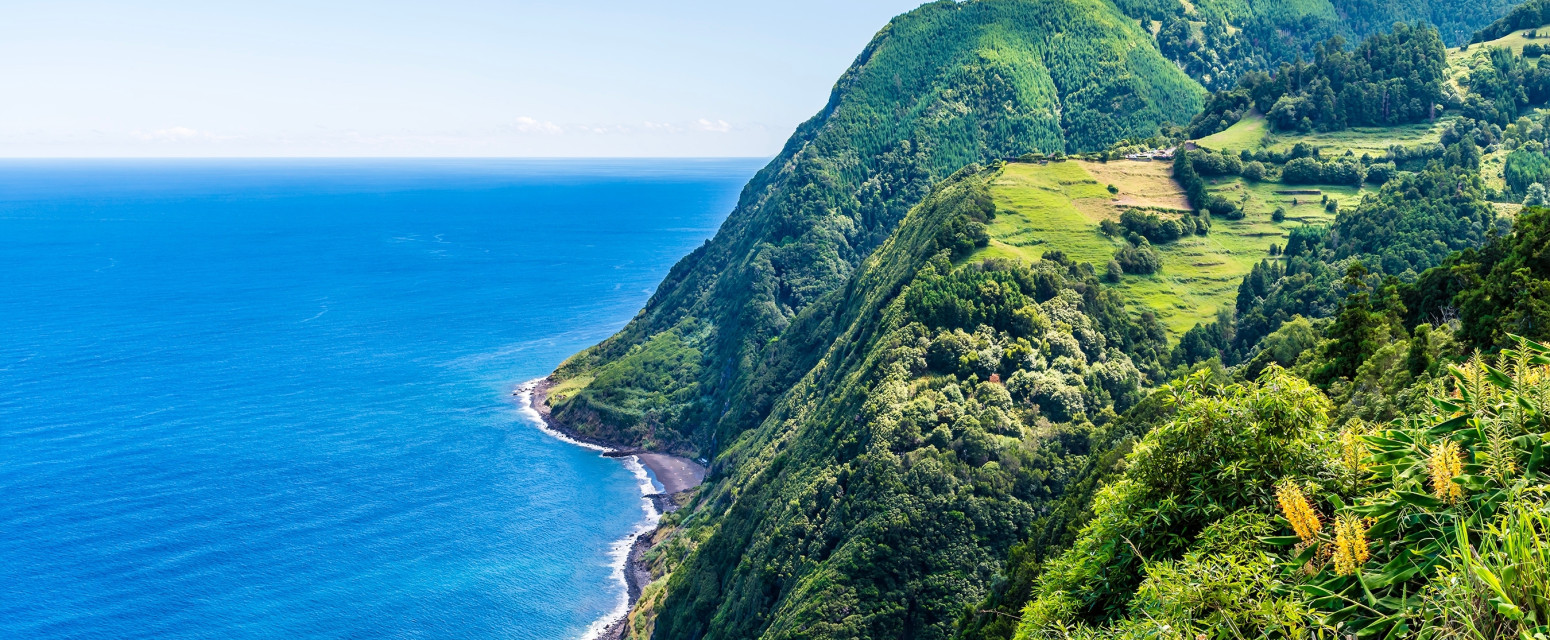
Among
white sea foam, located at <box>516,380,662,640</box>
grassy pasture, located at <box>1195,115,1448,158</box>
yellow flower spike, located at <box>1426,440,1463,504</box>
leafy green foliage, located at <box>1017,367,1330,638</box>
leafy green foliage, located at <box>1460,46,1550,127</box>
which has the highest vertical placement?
leafy green foliage, located at <box>1460,46,1550,127</box>

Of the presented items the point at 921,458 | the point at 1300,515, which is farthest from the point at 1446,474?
the point at 921,458

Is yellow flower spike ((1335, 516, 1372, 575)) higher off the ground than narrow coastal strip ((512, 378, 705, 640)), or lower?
higher

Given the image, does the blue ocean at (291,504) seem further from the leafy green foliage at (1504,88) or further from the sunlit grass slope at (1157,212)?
the leafy green foliage at (1504,88)

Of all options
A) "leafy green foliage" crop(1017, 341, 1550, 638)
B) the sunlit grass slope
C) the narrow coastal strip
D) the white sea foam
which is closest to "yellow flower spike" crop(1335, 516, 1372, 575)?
"leafy green foliage" crop(1017, 341, 1550, 638)

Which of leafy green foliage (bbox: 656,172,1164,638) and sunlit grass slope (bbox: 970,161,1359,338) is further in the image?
sunlit grass slope (bbox: 970,161,1359,338)

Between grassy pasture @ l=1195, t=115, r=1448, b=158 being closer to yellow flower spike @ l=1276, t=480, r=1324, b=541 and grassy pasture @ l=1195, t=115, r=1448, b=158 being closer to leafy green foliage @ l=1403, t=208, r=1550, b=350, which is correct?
leafy green foliage @ l=1403, t=208, r=1550, b=350

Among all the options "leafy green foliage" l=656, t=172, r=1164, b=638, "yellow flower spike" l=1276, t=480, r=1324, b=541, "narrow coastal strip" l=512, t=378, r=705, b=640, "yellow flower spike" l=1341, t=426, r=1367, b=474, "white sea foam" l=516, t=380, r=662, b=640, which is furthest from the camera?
"narrow coastal strip" l=512, t=378, r=705, b=640
